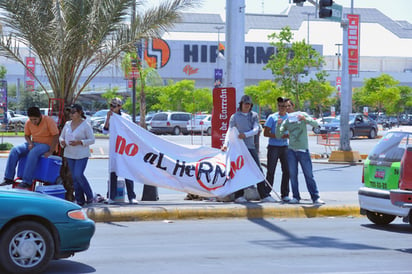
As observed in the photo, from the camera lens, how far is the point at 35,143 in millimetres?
11648

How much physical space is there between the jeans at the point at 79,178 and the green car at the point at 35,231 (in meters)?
4.32

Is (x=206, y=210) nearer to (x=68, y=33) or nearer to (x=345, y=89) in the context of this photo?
(x=68, y=33)

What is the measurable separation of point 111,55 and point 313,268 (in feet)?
23.7

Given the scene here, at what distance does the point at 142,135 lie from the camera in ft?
40.8

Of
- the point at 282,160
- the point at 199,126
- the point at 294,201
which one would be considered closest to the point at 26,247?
the point at 294,201

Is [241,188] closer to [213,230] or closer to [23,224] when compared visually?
[213,230]

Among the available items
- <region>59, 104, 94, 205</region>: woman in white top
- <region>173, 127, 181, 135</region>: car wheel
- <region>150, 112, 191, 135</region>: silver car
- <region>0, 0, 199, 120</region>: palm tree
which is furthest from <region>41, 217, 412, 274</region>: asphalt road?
<region>173, 127, 181, 135</region>: car wheel

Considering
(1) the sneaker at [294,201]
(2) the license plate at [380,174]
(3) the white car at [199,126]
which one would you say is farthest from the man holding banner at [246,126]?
(3) the white car at [199,126]

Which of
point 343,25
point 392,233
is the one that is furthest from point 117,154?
point 343,25

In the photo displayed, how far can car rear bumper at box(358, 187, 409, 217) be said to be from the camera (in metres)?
9.94

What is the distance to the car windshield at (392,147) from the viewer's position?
10146 mm

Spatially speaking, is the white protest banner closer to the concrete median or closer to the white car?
the concrete median

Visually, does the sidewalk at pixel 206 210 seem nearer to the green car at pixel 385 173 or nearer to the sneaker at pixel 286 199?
the sneaker at pixel 286 199

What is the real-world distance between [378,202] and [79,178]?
480 cm
